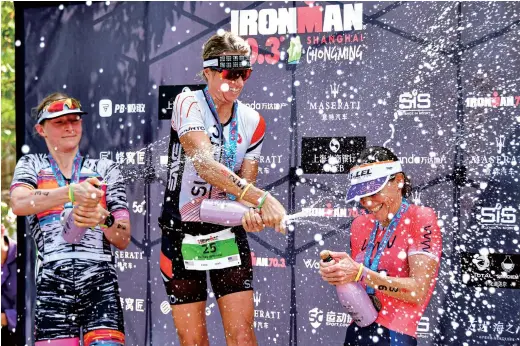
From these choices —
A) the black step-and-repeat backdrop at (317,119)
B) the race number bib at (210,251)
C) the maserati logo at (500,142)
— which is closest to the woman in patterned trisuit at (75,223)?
→ the black step-and-repeat backdrop at (317,119)

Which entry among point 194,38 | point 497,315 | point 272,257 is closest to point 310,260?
point 272,257

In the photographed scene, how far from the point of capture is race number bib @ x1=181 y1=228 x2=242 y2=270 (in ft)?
9.86

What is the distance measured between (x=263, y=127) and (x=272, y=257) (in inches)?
30.5

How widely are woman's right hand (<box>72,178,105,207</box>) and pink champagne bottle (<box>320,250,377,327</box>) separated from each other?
1195 mm

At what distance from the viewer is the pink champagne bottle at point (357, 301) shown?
2.64m

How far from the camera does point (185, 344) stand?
10.0 ft

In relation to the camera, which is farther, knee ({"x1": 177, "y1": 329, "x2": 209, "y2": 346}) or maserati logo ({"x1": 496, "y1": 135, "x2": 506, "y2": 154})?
maserati logo ({"x1": 496, "y1": 135, "x2": 506, "y2": 154})

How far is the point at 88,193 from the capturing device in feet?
10.2

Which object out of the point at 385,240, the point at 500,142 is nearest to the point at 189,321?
the point at 385,240

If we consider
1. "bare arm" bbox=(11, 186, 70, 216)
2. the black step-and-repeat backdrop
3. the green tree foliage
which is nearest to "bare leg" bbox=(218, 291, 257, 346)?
the black step-and-repeat backdrop

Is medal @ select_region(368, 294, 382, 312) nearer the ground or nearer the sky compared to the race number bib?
nearer the ground

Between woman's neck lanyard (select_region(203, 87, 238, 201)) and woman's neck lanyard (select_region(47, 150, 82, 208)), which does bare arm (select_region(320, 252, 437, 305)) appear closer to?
woman's neck lanyard (select_region(203, 87, 238, 201))

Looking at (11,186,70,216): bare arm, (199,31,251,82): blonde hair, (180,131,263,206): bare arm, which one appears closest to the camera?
(180,131,263,206): bare arm

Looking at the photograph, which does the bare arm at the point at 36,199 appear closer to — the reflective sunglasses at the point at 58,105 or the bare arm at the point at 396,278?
the reflective sunglasses at the point at 58,105
